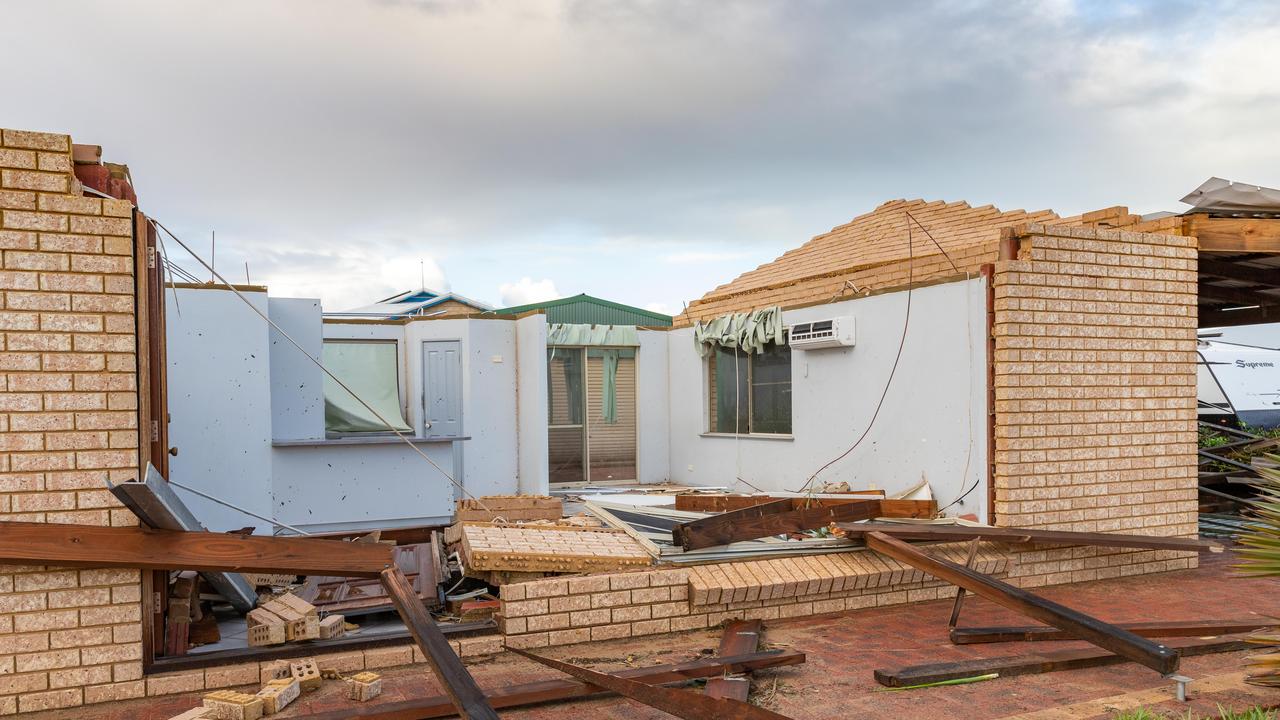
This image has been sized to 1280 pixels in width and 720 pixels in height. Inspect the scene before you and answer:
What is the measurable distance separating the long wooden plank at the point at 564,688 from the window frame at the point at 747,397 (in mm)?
5726

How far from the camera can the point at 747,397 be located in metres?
11.5

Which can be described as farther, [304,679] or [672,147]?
[672,147]

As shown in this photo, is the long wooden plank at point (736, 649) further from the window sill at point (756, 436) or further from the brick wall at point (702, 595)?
the window sill at point (756, 436)

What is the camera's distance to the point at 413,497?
946cm

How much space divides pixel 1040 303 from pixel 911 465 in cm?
208

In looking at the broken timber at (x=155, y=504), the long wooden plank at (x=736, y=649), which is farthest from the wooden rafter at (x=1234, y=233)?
the broken timber at (x=155, y=504)

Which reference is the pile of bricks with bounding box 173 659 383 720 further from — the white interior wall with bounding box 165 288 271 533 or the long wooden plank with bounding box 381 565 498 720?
the white interior wall with bounding box 165 288 271 533

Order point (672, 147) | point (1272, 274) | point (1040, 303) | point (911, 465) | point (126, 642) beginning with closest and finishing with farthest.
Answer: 1. point (126, 642)
2. point (1040, 303)
3. point (911, 465)
4. point (1272, 274)
5. point (672, 147)

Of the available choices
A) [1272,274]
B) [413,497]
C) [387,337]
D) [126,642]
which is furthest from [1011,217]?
[126,642]

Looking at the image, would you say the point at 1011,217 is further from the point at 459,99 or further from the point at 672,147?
the point at 459,99

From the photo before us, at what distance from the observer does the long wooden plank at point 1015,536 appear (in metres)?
6.47

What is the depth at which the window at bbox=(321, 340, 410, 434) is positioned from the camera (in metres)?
10.9

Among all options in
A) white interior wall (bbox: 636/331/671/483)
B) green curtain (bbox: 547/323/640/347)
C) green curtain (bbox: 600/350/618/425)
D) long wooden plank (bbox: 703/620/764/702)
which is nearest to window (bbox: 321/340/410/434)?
green curtain (bbox: 547/323/640/347)

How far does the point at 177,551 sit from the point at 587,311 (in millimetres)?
21664
